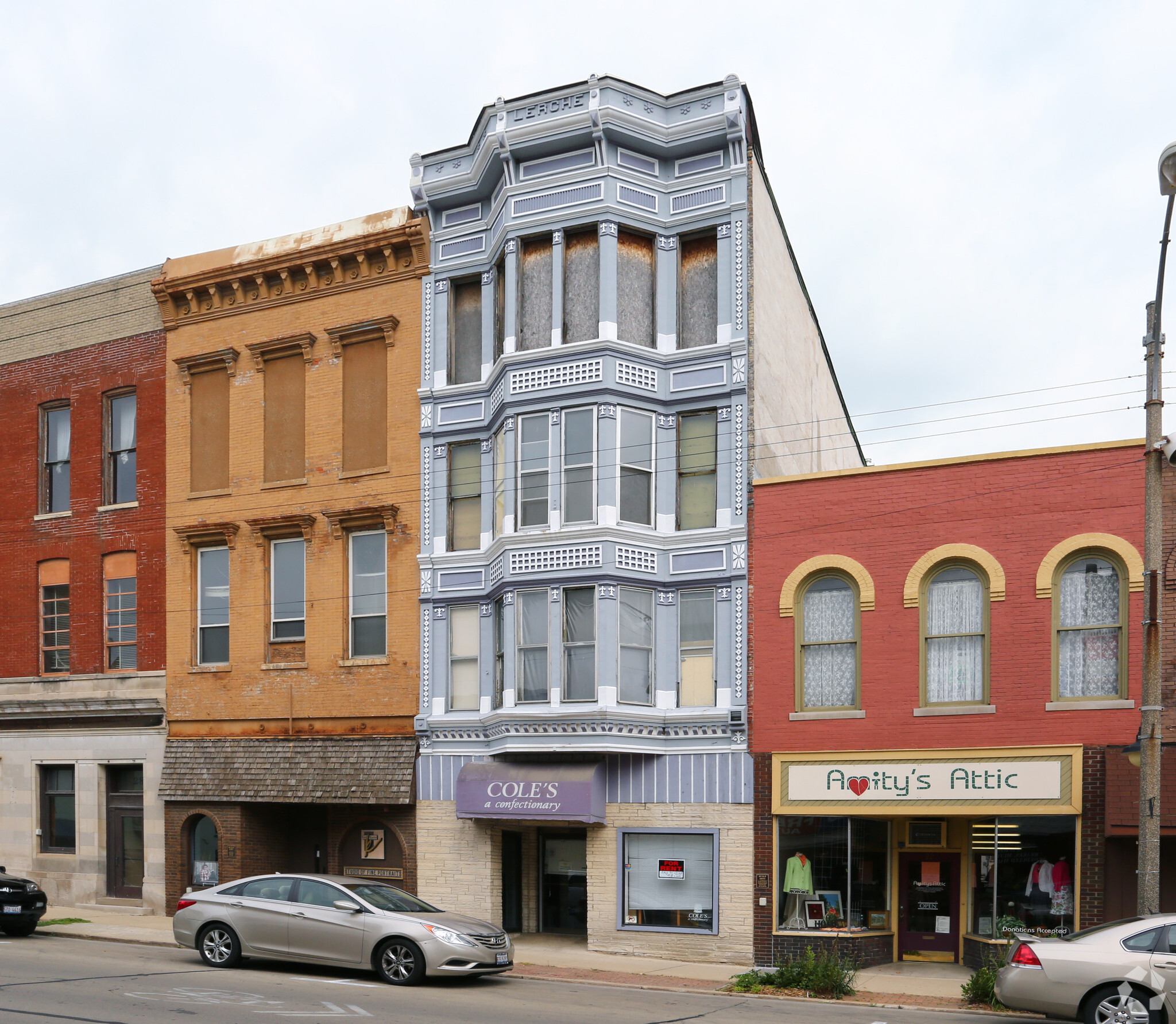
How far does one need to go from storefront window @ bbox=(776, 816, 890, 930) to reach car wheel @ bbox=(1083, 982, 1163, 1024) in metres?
6.97

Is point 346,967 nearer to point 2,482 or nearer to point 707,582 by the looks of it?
point 707,582

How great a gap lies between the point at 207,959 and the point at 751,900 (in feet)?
26.9

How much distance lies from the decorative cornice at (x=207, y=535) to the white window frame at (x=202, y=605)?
147mm

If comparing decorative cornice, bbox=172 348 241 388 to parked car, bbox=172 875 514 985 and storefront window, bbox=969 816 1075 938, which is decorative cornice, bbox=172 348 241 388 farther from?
storefront window, bbox=969 816 1075 938

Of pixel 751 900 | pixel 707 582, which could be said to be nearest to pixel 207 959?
pixel 751 900

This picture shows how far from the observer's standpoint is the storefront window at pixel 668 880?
21.4m

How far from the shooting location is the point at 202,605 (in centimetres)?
2666

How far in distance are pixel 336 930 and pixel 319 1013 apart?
3.14m

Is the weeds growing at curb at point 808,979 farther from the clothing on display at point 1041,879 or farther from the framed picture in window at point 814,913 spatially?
the clothing on display at point 1041,879

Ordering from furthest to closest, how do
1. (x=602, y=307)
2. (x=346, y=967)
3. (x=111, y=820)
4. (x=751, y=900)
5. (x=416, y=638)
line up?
(x=111, y=820) < (x=416, y=638) < (x=602, y=307) < (x=751, y=900) < (x=346, y=967)

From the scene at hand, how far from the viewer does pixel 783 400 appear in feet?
84.3

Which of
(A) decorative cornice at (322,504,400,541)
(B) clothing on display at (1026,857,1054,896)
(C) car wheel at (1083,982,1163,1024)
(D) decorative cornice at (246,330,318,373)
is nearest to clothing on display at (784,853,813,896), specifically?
(B) clothing on display at (1026,857,1054,896)

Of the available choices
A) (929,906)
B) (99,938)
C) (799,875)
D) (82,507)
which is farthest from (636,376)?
(99,938)

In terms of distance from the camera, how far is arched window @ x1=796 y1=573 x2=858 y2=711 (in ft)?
69.4
